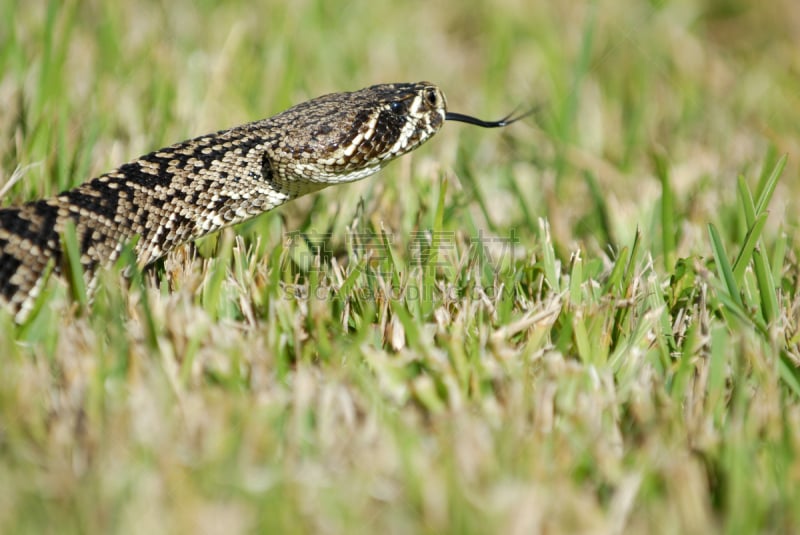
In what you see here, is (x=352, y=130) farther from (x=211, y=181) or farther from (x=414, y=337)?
(x=414, y=337)

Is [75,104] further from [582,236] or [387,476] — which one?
[387,476]

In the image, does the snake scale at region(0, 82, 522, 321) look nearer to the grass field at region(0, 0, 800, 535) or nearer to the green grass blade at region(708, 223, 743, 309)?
the grass field at region(0, 0, 800, 535)

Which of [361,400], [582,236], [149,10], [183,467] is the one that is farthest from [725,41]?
[183,467]

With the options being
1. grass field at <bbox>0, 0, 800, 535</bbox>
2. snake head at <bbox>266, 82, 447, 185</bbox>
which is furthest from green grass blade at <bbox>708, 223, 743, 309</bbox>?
snake head at <bbox>266, 82, 447, 185</bbox>

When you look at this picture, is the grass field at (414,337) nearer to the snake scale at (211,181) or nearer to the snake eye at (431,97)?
the snake scale at (211,181)

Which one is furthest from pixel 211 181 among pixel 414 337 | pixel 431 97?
pixel 414 337

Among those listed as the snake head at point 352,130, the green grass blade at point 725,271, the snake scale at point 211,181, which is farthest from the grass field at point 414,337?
the snake head at point 352,130

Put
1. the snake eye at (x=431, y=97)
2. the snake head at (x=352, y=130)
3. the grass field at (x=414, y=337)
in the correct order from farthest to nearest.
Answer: the snake eye at (x=431, y=97) < the snake head at (x=352, y=130) < the grass field at (x=414, y=337)
